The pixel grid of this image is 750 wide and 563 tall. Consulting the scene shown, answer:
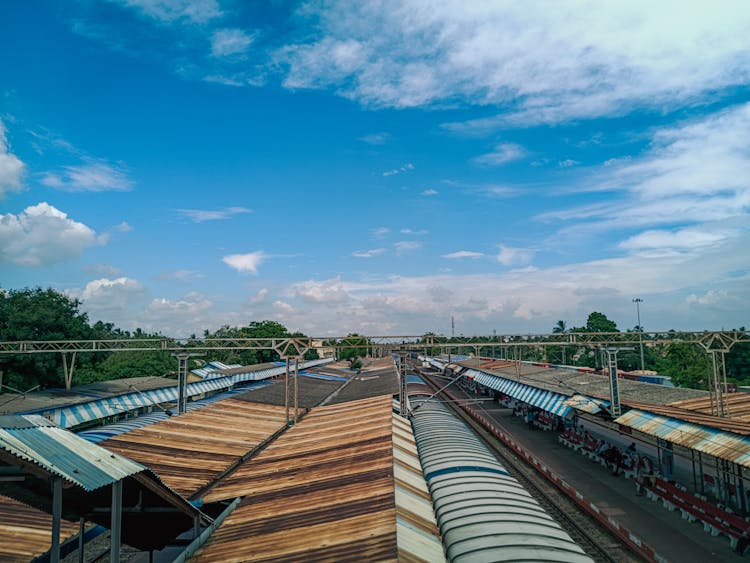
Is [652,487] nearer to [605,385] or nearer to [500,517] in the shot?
[500,517]

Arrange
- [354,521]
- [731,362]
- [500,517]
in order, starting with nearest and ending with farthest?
[354,521], [500,517], [731,362]

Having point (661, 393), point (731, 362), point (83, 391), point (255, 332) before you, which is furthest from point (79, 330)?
point (731, 362)

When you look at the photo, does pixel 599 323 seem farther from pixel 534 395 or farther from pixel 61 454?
pixel 61 454

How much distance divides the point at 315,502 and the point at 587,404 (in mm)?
16976

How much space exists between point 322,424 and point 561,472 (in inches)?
434

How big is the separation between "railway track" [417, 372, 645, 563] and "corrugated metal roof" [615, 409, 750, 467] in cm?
346

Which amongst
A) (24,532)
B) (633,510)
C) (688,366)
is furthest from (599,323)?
(24,532)

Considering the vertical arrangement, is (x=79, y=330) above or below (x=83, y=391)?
above

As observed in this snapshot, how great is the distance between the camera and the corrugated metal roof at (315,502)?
737 cm

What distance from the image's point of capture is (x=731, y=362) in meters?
50.8

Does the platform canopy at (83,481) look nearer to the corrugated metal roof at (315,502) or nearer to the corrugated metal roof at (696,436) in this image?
the corrugated metal roof at (315,502)

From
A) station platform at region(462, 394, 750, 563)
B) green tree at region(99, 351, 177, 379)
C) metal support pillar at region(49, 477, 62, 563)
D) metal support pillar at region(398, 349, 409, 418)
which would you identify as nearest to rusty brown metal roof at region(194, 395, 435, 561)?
metal support pillar at region(49, 477, 62, 563)

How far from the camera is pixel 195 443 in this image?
53.4 ft

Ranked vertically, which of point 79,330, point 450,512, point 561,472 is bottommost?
point 561,472
